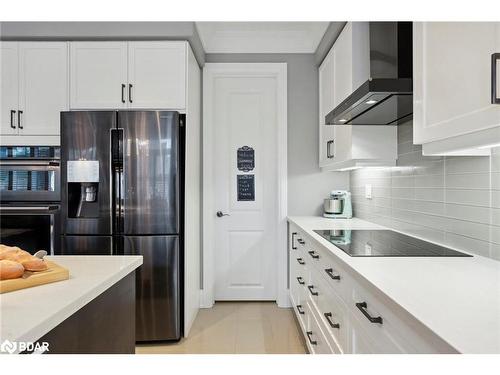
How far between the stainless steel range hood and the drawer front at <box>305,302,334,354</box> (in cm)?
122

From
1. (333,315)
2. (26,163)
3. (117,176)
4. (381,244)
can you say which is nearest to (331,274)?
(333,315)

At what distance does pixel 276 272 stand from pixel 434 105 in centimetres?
249

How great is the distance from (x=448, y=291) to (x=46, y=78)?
9.78ft

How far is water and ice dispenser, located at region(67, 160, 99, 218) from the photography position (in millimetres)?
2611

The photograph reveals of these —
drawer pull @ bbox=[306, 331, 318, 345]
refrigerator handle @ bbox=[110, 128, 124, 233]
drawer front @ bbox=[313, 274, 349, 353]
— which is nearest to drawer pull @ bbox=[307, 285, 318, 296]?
drawer front @ bbox=[313, 274, 349, 353]

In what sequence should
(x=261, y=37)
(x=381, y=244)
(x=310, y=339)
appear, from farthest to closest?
(x=261, y=37) → (x=310, y=339) → (x=381, y=244)

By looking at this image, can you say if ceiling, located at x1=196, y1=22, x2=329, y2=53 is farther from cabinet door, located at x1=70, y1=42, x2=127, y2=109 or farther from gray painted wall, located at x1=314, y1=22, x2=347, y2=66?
cabinet door, located at x1=70, y1=42, x2=127, y2=109

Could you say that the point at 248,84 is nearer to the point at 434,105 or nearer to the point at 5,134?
the point at 5,134

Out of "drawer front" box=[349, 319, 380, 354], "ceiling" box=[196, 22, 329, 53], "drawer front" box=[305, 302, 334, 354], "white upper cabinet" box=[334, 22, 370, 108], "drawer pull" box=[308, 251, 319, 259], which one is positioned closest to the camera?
"drawer front" box=[349, 319, 380, 354]

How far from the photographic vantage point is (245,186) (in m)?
3.59

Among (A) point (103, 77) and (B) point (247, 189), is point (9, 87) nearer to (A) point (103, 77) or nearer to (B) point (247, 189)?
(A) point (103, 77)

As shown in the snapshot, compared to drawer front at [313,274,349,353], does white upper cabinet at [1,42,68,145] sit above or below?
above
